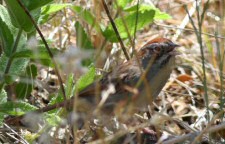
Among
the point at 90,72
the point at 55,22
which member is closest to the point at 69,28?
the point at 55,22

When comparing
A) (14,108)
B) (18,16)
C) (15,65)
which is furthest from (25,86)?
(18,16)

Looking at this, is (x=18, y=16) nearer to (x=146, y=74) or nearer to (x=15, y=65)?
(x=15, y=65)

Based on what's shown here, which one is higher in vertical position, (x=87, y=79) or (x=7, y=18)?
(x=7, y=18)

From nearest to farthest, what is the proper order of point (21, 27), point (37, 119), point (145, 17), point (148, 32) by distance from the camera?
point (37, 119) < point (21, 27) < point (145, 17) < point (148, 32)

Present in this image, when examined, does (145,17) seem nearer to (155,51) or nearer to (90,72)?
(155,51)

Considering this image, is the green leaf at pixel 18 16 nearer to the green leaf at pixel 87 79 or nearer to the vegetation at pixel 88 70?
the vegetation at pixel 88 70

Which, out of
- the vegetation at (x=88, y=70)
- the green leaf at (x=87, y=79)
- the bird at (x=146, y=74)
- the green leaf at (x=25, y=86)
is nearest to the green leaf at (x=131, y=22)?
the vegetation at (x=88, y=70)
